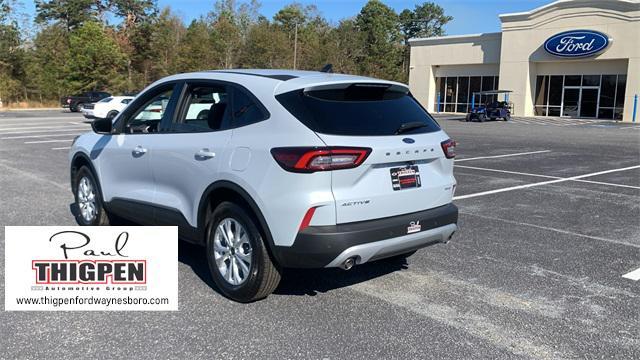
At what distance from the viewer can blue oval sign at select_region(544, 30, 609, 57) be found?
119ft

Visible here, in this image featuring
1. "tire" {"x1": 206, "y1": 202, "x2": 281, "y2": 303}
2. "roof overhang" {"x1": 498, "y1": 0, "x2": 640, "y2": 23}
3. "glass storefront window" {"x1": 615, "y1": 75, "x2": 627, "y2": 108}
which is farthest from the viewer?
"glass storefront window" {"x1": 615, "y1": 75, "x2": 627, "y2": 108}

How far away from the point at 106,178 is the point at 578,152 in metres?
15.2

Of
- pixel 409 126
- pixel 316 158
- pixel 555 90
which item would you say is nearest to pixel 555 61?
pixel 555 90

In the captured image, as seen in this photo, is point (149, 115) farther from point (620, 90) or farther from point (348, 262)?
point (620, 90)

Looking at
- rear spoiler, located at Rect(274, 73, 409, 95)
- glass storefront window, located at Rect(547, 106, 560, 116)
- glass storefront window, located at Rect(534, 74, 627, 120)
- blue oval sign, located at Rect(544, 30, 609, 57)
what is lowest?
rear spoiler, located at Rect(274, 73, 409, 95)

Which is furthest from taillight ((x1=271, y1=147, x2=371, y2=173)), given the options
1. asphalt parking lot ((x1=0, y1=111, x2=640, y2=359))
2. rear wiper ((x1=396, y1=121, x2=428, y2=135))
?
asphalt parking lot ((x1=0, y1=111, x2=640, y2=359))

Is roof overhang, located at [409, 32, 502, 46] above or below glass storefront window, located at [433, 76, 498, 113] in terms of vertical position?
above

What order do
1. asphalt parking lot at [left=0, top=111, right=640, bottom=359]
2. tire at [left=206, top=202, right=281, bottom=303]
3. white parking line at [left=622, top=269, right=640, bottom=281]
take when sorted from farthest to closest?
white parking line at [left=622, top=269, right=640, bottom=281] → tire at [left=206, top=202, right=281, bottom=303] → asphalt parking lot at [left=0, top=111, right=640, bottom=359]

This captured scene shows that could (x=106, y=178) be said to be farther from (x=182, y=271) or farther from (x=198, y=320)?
(x=198, y=320)

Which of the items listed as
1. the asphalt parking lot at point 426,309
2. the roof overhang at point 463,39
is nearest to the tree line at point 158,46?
the roof overhang at point 463,39

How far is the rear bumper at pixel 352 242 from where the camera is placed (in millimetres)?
3844

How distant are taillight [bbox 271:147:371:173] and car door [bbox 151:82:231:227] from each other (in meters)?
0.61

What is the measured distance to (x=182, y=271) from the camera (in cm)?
509

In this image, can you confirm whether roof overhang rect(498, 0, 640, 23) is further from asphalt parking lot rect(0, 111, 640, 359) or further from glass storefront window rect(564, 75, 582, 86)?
asphalt parking lot rect(0, 111, 640, 359)
